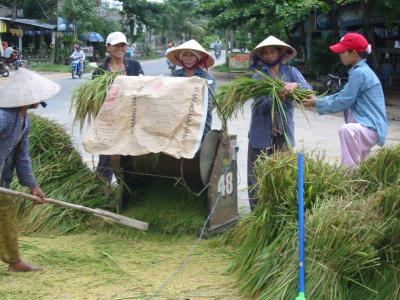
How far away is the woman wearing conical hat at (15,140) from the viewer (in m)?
3.99

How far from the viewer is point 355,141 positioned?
4.63 m

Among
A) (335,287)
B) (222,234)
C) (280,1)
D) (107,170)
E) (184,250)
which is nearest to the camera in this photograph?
(335,287)

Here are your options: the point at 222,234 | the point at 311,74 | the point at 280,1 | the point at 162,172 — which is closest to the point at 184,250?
the point at 222,234

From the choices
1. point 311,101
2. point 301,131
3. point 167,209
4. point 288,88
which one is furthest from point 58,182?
point 301,131

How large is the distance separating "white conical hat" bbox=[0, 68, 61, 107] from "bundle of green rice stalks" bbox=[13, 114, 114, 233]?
1.52 m

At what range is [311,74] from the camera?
→ 22.3m

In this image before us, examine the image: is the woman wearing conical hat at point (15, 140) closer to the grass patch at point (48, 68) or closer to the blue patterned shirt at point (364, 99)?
the blue patterned shirt at point (364, 99)

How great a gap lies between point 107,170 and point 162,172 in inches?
27.6

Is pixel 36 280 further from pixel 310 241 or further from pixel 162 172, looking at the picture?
pixel 310 241

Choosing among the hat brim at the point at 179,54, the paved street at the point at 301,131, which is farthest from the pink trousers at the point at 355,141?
the paved street at the point at 301,131

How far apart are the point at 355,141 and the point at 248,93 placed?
94cm

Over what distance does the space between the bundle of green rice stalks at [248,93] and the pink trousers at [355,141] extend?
489 mm

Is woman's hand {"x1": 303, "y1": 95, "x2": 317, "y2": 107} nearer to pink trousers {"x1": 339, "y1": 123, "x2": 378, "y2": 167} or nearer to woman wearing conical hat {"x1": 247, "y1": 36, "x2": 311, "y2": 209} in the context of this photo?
woman wearing conical hat {"x1": 247, "y1": 36, "x2": 311, "y2": 209}

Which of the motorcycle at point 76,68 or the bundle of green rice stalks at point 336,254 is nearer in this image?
the bundle of green rice stalks at point 336,254
